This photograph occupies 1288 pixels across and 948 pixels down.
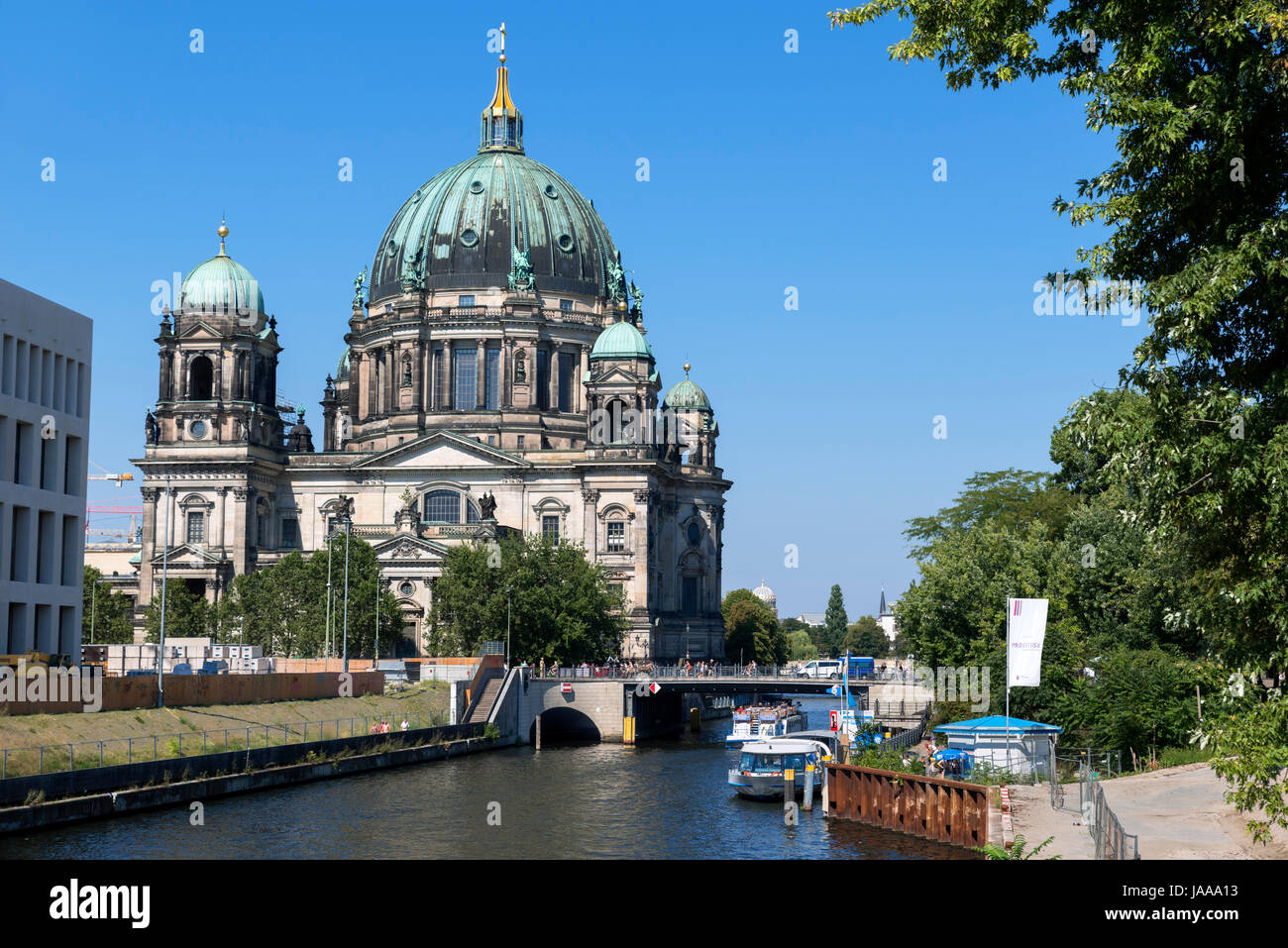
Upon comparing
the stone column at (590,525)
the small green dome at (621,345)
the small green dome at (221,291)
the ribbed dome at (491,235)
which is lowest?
the stone column at (590,525)

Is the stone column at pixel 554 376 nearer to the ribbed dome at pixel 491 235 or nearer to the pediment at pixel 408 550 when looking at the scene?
the ribbed dome at pixel 491 235

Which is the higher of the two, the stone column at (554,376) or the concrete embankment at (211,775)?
the stone column at (554,376)

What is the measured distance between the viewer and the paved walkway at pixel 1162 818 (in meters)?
34.0

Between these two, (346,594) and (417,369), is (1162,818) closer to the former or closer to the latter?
(346,594)

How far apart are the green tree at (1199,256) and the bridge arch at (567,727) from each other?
77.7 meters

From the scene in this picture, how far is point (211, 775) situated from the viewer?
59.1 m

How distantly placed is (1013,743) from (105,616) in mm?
80325

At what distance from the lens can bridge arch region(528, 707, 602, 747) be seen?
102 meters

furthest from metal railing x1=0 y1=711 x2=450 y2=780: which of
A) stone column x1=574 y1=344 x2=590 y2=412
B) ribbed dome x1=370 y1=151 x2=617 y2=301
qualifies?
ribbed dome x1=370 y1=151 x2=617 y2=301

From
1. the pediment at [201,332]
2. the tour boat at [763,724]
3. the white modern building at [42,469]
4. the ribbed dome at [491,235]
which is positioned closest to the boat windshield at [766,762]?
the tour boat at [763,724]

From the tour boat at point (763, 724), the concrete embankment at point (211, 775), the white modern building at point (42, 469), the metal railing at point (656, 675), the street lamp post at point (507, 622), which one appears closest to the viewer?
the concrete embankment at point (211, 775)

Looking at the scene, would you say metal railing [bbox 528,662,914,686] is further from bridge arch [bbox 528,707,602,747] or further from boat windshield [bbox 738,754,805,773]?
boat windshield [bbox 738,754,805,773]

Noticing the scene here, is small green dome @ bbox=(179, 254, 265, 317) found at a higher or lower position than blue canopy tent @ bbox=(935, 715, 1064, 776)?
higher

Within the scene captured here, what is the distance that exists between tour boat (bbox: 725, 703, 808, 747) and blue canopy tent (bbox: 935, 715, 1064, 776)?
1111 inches
